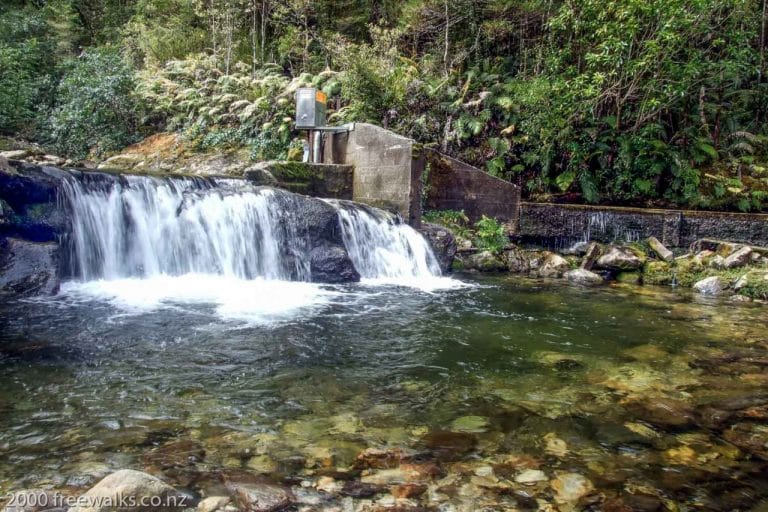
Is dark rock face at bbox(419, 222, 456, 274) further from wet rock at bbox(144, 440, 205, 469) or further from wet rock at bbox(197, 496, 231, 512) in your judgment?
wet rock at bbox(197, 496, 231, 512)

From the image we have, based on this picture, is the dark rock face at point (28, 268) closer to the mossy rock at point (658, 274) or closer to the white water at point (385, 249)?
the white water at point (385, 249)

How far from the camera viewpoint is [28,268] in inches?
284

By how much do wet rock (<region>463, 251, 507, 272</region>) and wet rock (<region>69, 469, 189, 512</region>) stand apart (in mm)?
Result: 10443

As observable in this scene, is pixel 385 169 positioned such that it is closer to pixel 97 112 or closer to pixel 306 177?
pixel 306 177

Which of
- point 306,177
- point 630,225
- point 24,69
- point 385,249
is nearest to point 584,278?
point 630,225

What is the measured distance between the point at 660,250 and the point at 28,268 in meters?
13.5

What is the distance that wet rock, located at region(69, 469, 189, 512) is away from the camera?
2.12m

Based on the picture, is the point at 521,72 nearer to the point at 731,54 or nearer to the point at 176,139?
the point at 731,54

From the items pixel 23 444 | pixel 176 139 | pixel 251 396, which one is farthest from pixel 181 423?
pixel 176 139

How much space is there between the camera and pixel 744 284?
384 inches

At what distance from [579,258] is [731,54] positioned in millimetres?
7876

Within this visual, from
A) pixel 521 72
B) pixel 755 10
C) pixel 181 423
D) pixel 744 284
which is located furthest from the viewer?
pixel 521 72

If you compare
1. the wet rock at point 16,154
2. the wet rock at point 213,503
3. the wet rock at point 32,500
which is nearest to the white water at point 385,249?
the wet rock at point 213,503

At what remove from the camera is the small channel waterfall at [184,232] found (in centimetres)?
859
